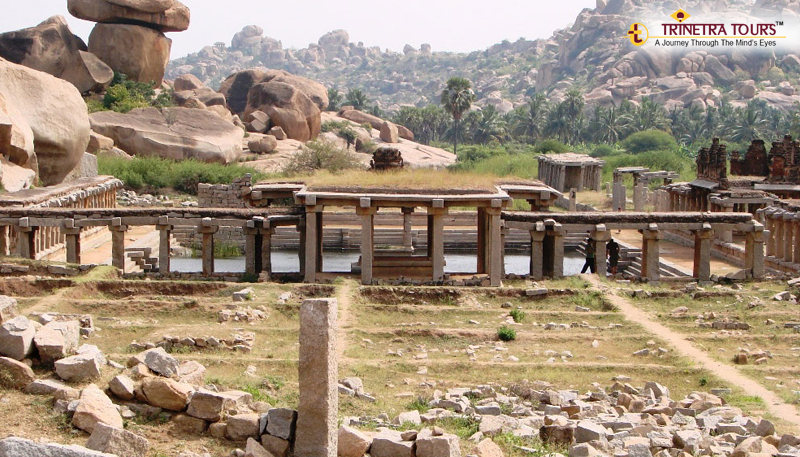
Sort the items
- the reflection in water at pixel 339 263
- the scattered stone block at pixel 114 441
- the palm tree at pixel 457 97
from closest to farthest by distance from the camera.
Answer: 1. the scattered stone block at pixel 114 441
2. the reflection in water at pixel 339 263
3. the palm tree at pixel 457 97

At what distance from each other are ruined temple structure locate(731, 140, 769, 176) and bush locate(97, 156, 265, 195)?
2077 centimetres

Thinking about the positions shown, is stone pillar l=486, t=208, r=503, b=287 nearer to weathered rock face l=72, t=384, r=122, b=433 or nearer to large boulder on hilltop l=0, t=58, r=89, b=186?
weathered rock face l=72, t=384, r=122, b=433

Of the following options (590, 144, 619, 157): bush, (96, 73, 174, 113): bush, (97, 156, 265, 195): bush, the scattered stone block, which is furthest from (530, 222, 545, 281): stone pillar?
(590, 144, 619, 157): bush

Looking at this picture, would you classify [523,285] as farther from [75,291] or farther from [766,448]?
[766,448]

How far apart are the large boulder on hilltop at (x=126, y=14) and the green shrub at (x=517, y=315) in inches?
1829

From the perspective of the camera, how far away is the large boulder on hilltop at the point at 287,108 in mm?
62688

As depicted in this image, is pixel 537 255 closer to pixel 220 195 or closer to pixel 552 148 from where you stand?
pixel 220 195

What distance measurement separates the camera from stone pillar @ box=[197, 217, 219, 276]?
23938 mm

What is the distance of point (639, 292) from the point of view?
21.0 m

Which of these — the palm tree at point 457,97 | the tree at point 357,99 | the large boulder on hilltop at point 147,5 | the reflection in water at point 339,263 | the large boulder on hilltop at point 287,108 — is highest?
the large boulder on hilltop at point 147,5

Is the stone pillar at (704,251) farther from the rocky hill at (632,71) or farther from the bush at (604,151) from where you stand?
the rocky hill at (632,71)

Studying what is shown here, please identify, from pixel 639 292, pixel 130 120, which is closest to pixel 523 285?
pixel 639 292

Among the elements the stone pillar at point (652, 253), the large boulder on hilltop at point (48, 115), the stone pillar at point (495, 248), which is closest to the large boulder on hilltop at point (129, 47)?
the large boulder on hilltop at point (48, 115)

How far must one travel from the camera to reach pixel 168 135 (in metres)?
50.3
